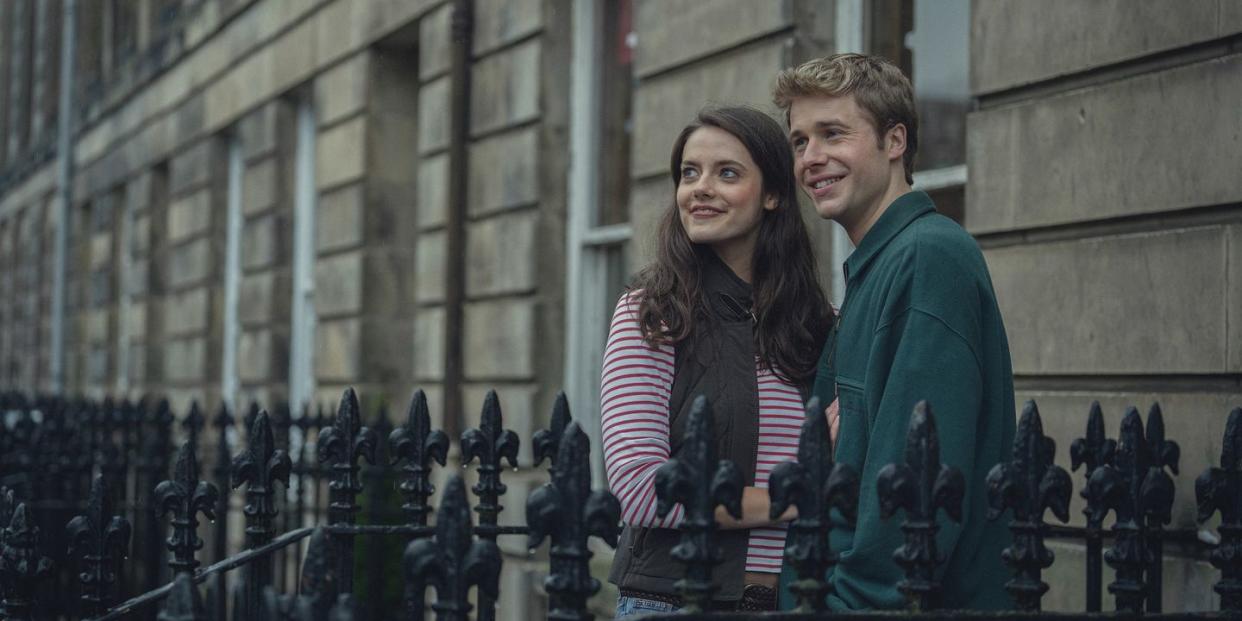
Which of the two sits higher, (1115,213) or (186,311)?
(186,311)

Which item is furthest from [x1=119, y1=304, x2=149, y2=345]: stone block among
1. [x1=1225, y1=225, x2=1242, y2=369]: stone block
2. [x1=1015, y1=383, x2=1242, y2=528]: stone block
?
[x1=1225, y1=225, x2=1242, y2=369]: stone block

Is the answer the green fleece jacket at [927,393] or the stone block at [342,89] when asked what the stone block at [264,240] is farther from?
the green fleece jacket at [927,393]

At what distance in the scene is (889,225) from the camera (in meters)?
3.08

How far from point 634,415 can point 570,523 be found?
1.88ft

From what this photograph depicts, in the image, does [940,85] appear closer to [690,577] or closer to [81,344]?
[690,577]

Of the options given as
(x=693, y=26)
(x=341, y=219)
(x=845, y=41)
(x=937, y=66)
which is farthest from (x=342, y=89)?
(x=937, y=66)

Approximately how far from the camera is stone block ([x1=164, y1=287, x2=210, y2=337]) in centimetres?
1567

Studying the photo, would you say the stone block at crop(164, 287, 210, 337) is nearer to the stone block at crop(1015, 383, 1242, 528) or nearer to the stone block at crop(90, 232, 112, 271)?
the stone block at crop(90, 232, 112, 271)

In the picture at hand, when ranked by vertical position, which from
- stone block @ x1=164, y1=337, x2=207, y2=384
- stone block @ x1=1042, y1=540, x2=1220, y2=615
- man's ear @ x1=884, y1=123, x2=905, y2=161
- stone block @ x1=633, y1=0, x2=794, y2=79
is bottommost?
stone block @ x1=1042, y1=540, x2=1220, y2=615

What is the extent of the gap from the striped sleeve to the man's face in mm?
455

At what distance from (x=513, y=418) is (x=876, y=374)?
6.06 metres

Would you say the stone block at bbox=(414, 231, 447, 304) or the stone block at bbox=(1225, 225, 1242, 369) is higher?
the stone block at bbox=(414, 231, 447, 304)

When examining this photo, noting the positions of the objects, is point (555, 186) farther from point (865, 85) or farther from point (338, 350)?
point (865, 85)

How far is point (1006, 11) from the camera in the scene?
5230mm
